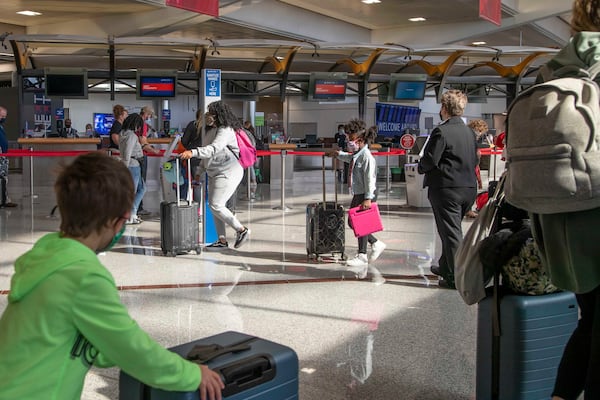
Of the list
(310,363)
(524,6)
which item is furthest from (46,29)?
(310,363)

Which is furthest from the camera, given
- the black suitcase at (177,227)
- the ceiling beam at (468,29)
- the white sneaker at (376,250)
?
the ceiling beam at (468,29)

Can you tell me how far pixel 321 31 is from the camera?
68.2 ft

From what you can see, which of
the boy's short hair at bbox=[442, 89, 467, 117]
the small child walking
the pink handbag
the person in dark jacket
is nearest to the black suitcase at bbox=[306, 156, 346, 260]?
the small child walking

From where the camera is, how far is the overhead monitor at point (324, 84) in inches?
671

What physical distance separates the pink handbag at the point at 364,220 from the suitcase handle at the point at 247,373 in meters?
4.17

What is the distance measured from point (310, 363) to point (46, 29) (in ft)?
61.8

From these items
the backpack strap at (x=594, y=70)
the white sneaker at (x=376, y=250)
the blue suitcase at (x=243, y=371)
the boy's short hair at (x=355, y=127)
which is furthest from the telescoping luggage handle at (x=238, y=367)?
the white sneaker at (x=376, y=250)

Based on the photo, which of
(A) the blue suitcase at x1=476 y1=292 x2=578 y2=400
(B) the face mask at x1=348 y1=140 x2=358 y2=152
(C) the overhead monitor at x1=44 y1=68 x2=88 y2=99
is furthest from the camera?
(C) the overhead monitor at x1=44 y1=68 x2=88 y2=99

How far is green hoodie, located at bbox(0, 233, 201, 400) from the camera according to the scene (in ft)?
5.58

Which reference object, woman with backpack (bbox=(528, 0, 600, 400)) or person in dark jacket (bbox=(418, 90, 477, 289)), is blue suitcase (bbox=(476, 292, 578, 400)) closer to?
woman with backpack (bbox=(528, 0, 600, 400))

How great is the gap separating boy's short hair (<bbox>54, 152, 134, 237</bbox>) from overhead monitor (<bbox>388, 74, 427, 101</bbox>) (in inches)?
636

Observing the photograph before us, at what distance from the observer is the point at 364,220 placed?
253 inches

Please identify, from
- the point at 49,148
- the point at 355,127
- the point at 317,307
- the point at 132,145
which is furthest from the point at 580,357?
the point at 49,148

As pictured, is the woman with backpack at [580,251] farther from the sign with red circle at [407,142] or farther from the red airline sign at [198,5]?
the sign with red circle at [407,142]
